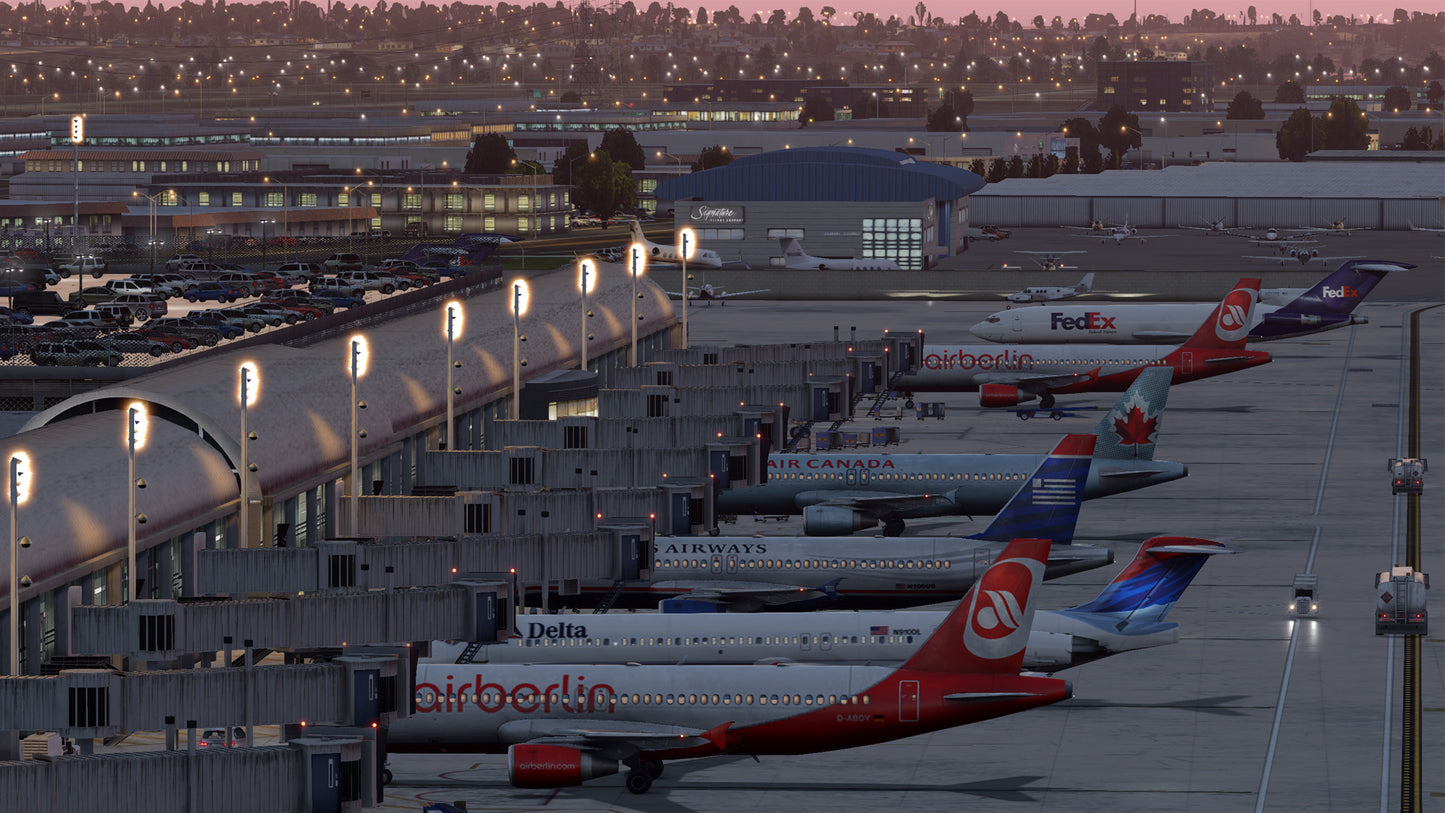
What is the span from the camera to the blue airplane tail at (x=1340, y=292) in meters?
152

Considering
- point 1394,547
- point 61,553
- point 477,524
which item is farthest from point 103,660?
point 1394,547

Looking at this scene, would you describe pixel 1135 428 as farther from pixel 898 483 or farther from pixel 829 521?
pixel 829 521

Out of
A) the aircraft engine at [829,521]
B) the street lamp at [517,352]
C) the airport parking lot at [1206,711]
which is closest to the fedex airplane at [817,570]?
the airport parking lot at [1206,711]

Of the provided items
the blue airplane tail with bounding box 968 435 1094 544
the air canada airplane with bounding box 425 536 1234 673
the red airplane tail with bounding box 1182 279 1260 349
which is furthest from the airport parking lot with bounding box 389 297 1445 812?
the red airplane tail with bounding box 1182 279 1260 349

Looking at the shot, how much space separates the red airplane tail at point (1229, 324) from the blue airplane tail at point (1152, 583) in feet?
220

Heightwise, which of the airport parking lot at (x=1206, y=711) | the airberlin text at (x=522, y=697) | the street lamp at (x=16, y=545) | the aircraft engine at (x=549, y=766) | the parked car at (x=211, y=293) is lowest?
the airport parking lot at (x=1206, y=711)

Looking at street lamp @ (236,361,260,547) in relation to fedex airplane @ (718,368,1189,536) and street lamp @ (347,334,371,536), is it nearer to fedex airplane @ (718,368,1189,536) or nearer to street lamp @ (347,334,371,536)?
street lamp @ (347,334,371,536)

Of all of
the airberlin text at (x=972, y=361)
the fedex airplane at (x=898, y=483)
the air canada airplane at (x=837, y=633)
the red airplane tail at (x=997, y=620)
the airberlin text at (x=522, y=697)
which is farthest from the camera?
the airberlin text at (x=972, y=361)

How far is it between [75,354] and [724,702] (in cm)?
7580

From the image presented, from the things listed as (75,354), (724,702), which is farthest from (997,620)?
(75,354)

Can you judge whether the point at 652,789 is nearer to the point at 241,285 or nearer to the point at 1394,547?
the point at 1394,547

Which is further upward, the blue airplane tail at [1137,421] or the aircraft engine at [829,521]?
the blue airplane tail at [1137,421]

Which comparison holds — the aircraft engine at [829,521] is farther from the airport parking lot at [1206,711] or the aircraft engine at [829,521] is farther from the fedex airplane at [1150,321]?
the fedex airplane at [1150,321]

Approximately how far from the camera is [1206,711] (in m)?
62.7
